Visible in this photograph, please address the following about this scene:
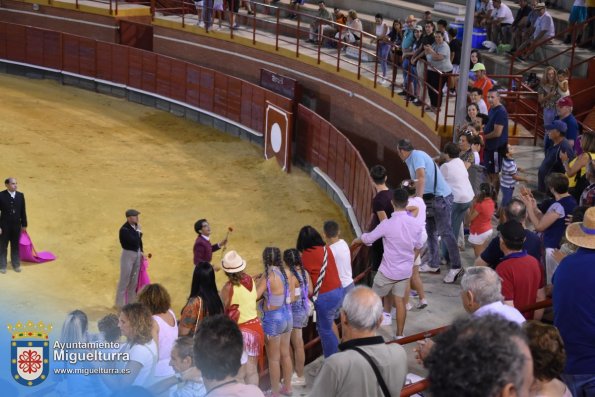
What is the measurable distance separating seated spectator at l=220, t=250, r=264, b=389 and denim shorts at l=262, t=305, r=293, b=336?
79 millimetres

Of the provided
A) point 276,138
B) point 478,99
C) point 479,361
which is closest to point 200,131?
point 276,138

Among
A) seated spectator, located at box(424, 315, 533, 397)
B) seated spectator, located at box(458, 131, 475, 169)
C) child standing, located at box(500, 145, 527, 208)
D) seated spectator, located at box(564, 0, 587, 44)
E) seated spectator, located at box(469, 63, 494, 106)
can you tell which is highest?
seated spectator, located at box(424, 315, 533, 397)

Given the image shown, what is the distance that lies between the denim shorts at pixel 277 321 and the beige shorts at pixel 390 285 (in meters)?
1.03

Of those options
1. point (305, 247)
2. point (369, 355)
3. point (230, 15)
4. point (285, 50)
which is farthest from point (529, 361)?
point (230, 15)

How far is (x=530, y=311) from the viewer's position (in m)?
6.96

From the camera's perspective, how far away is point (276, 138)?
Result: 801 inches

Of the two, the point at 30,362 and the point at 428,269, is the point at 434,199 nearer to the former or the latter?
the point at 428,269

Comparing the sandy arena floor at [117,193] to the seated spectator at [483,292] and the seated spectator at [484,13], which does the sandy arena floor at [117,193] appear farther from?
the seated spectator at [483,292]

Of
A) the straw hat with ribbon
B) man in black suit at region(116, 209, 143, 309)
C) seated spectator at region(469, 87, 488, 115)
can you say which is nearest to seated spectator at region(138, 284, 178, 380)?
the straw hat with ribbon

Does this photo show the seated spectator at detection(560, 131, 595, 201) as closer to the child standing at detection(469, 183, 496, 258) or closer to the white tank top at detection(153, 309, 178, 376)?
the child standing at detection(469, 183, 496, 258)

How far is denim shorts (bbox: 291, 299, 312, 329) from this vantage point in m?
8.18

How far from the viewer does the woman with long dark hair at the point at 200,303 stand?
8.04 metres

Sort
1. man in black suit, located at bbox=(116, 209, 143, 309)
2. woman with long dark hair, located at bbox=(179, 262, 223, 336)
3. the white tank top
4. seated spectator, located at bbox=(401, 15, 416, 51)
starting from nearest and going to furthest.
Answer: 1. the white tank top
2. woman with long dark hair, located at bbox=(179, 262, 223, 336)
3. man in black suit, located at bbox=(116, 209, 143, 309)
4. seated spectator, located at bbox=(401, 15, 416, 51)

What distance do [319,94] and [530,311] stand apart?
45.6ft
